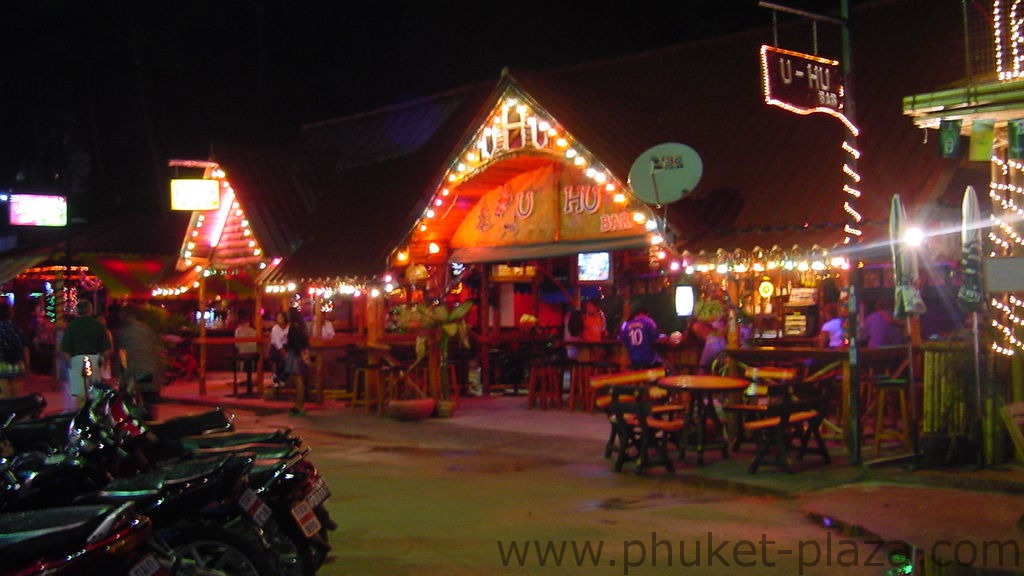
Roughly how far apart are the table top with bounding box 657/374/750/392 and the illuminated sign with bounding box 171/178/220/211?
12631mm

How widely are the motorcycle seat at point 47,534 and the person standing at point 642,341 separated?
11.5m

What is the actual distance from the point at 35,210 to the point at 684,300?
1790cm

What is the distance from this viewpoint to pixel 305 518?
6.60 meters

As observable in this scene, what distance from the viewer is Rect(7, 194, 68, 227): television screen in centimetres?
2752

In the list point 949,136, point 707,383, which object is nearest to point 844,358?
point 707,383

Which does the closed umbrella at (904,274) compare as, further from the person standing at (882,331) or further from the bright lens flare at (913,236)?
the person standing at (882,331)

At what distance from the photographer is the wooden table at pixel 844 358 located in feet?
38.2

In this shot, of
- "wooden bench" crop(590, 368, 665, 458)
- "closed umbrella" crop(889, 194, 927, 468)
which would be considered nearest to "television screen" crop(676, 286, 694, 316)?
"wooden bench" crop(590, 368, 665, 458)

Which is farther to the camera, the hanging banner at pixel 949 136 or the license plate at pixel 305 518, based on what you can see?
the hanging banner at pixel 949 136

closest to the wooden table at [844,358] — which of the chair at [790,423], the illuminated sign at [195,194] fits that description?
the chair at [790,423]

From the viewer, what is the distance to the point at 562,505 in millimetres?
9953

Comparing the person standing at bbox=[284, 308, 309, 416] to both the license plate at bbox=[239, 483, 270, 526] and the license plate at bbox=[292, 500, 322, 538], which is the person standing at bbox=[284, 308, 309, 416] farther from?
the license plate at bbox=[239, 483, 270, 526]

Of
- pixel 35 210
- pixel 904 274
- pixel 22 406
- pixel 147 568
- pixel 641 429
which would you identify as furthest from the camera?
pixel 35 210

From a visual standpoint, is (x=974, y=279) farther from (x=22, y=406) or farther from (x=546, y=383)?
(x=22, y=406)
